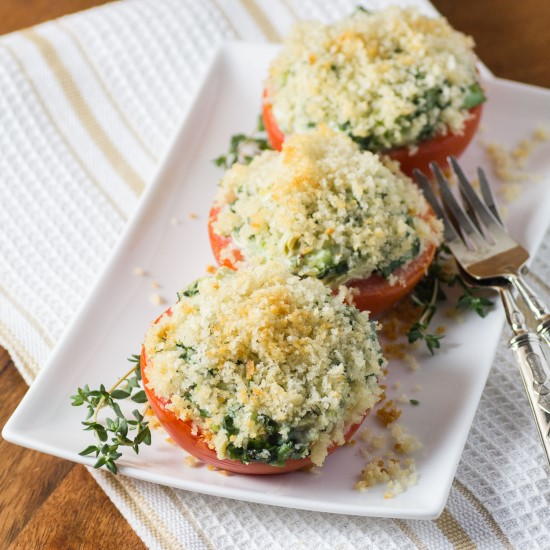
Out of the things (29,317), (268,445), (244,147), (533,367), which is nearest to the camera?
(268,445)

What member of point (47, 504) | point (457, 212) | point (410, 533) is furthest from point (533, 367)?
point (47, 504)

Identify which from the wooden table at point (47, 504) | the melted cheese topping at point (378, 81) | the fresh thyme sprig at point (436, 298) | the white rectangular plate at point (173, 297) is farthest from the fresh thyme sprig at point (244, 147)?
the wooden table at point (47, 504)

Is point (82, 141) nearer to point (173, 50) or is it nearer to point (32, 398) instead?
point (173, 50)

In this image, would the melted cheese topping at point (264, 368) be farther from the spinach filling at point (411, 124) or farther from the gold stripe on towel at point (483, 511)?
the spinach filling at point (411, 124)

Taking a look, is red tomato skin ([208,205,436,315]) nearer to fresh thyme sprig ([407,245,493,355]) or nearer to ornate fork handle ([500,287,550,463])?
fresh thyme sprig ([407,245,493,355])

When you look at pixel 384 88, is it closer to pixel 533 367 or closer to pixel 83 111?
pixel 533 367

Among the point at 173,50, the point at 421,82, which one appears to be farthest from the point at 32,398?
the point at 173,50
